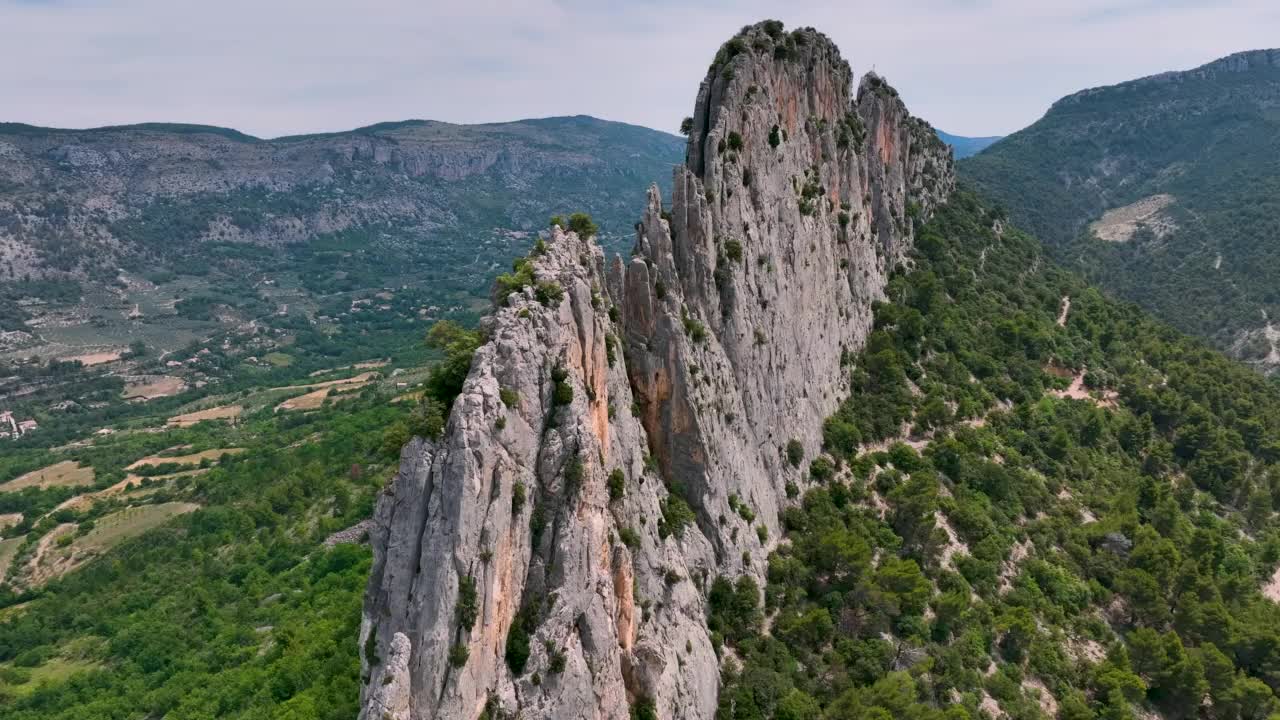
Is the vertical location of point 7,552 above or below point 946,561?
below

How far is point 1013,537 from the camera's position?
227ft

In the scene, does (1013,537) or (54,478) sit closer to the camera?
(1013,537)

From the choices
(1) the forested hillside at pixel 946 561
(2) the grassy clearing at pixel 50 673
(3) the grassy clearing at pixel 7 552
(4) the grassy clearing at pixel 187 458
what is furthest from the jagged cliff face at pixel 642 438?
(4) the grassy clearing at pixel 187 458

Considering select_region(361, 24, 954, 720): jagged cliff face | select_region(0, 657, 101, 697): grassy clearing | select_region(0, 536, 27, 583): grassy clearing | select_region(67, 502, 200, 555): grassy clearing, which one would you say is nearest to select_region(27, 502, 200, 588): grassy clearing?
select_region(67, 502, 200, 555): grassy clearing

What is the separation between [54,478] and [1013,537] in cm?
20516

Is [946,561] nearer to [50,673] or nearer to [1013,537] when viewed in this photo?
[1013,537]

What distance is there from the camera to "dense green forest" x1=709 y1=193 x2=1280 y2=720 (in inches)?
2072

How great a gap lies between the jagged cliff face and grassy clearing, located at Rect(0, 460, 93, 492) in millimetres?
170056

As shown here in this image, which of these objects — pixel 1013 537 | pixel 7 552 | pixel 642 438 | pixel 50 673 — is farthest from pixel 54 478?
pixel 1013 537

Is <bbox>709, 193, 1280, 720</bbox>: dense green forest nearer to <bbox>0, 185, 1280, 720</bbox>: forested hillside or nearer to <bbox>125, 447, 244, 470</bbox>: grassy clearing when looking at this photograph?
<bbox>0, 185, 1280, 720</bbox>: forested hillside

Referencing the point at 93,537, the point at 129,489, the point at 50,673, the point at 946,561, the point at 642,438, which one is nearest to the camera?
the point at 642,438

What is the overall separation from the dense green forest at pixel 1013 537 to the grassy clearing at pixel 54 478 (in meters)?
175

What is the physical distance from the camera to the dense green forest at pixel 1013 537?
173 feet

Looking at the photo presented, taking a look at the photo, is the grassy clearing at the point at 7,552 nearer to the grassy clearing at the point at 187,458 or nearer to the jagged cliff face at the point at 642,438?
the grassy clearing at the point at 187,458
